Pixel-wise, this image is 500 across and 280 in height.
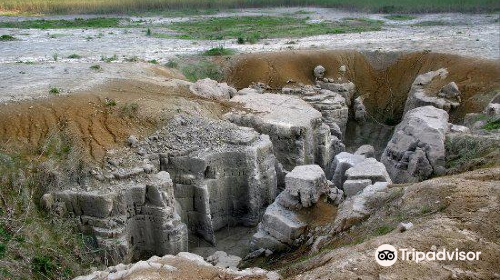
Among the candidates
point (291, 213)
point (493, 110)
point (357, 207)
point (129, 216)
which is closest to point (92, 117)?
point (129, 216)

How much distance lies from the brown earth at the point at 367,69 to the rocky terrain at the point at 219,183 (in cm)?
335

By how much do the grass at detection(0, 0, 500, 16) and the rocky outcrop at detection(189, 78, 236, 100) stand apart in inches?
1395

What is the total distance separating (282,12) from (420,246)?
49.7m

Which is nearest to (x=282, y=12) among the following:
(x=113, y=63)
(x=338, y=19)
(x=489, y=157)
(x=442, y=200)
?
(x=338, y=19)

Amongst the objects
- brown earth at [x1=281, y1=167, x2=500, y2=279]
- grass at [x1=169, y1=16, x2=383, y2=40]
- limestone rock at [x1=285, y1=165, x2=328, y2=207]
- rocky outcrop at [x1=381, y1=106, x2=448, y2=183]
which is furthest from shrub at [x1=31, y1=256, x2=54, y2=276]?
grass at [x1=169, y1=16, x2=383, y2=40]

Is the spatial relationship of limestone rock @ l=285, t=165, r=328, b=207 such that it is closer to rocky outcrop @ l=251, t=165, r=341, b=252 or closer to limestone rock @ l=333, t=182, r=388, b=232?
rocky outcrop @ l=251, t=165, r=341, b=252

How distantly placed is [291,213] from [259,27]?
1225 inches

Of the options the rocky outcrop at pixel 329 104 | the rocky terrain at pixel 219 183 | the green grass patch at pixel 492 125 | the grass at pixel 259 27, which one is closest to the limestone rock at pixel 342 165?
the rocky terrain at pixel 219 183

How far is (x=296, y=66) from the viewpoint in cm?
2820

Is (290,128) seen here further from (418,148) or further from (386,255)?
(386,255)

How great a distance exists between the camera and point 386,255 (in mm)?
8750

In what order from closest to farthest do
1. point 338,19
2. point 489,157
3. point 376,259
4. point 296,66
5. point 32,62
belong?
point 376,259, point 489,157, point 32,62, point 296,66, point 338,19

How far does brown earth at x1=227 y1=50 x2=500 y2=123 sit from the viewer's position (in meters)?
27.0

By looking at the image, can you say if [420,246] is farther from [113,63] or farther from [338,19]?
[338,19]
